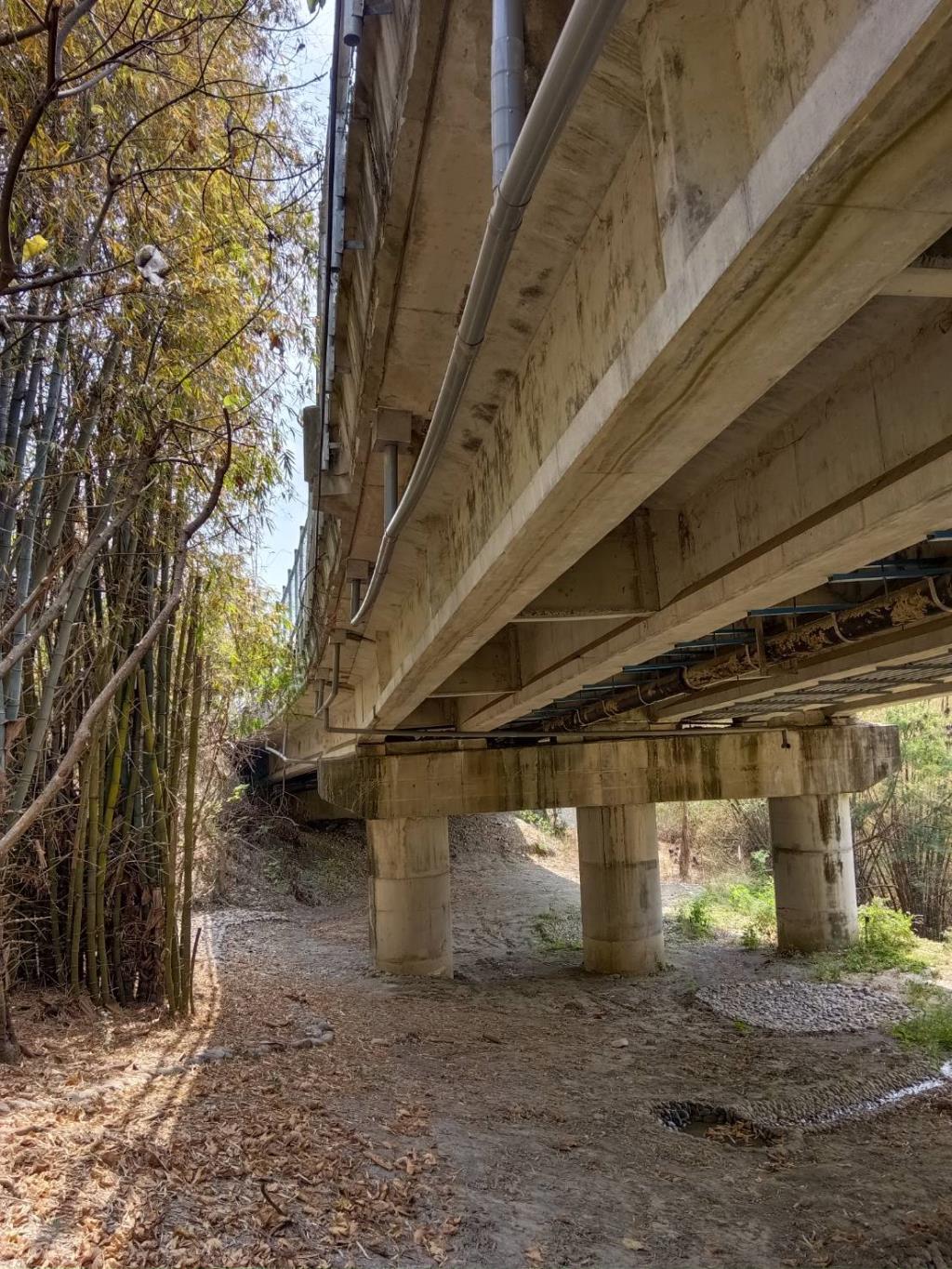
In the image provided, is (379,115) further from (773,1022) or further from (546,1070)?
(773,1022)

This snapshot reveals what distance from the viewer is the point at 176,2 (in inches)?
195

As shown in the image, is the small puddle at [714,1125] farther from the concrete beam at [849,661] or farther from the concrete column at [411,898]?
the concrete column at [411,898]

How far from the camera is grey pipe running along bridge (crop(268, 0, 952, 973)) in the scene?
1.85 m

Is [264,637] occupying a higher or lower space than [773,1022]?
higher

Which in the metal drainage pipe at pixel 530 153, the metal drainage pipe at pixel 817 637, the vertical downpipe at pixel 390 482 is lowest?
the metal drainage pipe at pixel 817 637

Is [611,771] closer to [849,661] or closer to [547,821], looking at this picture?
[849,661]

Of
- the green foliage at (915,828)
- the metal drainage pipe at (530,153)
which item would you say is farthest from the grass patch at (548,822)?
the metal drainage pipe at (530,153)

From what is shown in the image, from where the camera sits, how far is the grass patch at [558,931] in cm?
1764

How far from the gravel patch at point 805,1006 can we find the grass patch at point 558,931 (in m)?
4.24

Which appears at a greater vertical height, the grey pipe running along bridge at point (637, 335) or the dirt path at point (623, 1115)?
the grey pipe running along bridge at point (637, 335)

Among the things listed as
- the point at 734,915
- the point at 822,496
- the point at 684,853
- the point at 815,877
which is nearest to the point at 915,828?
the point at 734,915

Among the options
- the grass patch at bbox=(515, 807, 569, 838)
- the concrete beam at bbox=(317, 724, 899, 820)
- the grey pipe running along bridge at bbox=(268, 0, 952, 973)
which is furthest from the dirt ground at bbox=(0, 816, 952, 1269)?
the grass patch at bbox=(515, 807, 569, 838)

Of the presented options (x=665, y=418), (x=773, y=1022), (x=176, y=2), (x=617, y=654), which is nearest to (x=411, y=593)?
(x=617, y=654)

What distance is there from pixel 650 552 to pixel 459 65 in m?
3.51
